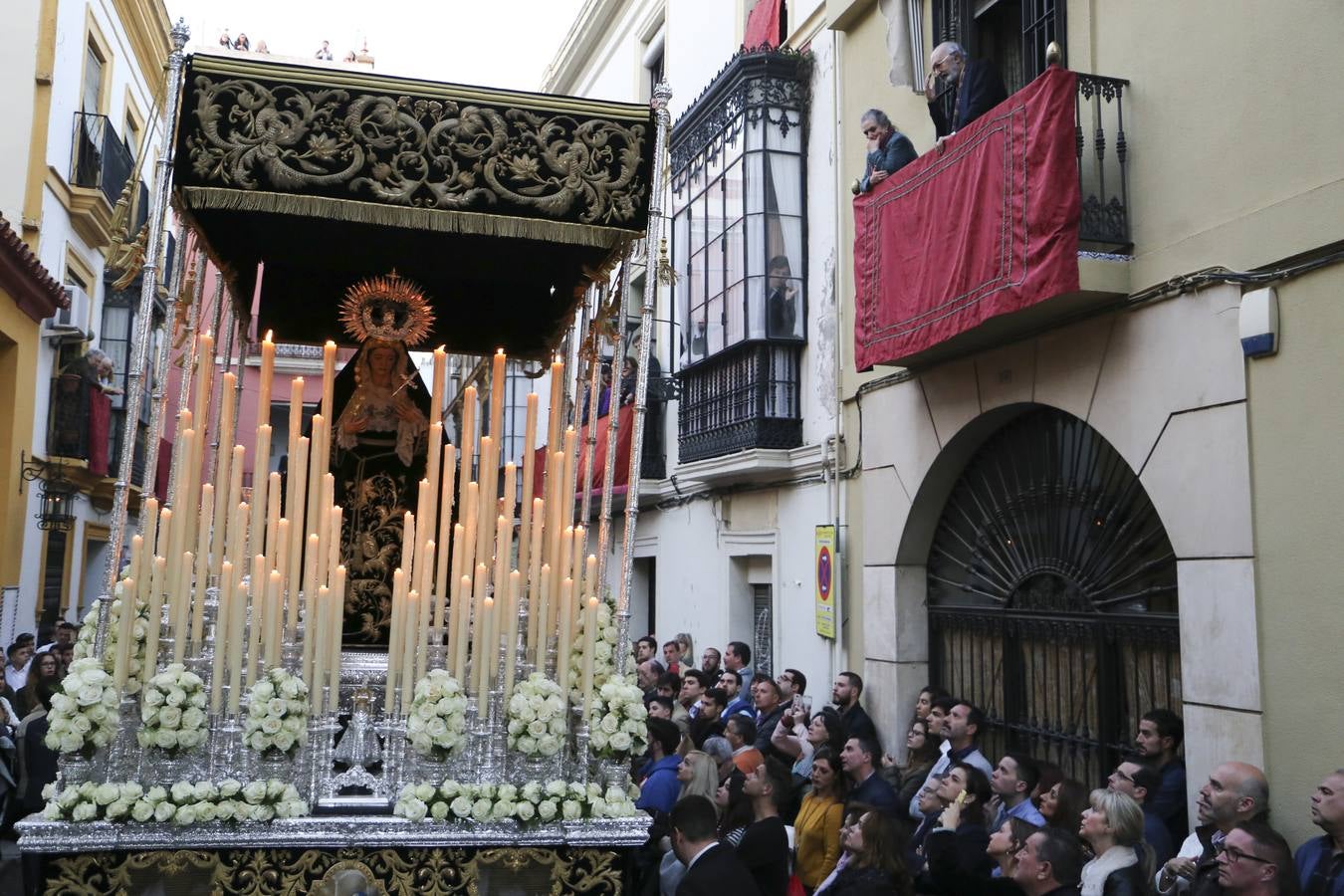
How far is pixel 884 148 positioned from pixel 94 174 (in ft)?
28.5

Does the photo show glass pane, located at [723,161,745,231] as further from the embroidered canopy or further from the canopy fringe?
the canopy fringe

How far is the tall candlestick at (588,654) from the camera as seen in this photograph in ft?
14.2

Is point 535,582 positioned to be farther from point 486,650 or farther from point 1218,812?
point 1218,812

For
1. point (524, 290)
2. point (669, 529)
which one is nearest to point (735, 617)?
point (669, 529)

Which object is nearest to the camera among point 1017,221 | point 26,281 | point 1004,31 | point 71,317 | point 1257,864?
point 1257,864

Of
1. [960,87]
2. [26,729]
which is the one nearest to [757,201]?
[960,87]

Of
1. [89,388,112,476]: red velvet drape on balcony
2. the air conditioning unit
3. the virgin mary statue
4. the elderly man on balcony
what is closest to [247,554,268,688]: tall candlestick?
the virgin mary statue

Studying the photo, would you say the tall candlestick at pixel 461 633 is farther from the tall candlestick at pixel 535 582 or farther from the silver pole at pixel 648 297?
the silver pole at pixel 648 297

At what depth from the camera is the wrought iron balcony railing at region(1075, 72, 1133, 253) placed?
6.05 metres

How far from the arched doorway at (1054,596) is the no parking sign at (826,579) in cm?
91

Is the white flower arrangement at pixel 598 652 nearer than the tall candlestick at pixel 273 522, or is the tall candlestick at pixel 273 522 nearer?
the tall candlestick at pixel 273 522

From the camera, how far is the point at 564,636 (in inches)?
172

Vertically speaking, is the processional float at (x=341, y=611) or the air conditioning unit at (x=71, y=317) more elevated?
the air conditioning unit at (x=71, y=317)

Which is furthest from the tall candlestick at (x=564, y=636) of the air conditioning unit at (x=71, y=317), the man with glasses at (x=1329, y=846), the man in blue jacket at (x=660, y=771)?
the air conditioning unit at (x=71, y=317)
